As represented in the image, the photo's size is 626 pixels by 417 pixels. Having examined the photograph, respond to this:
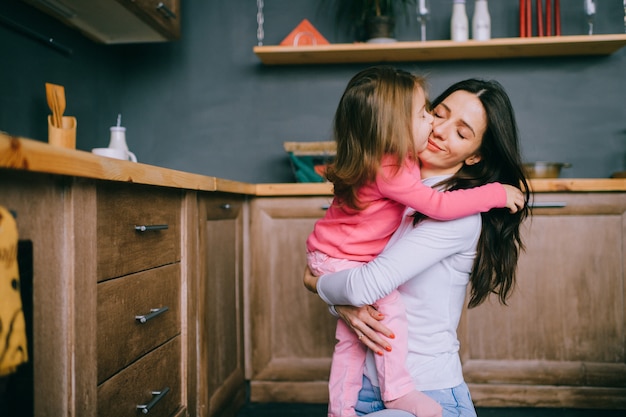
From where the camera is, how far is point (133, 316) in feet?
4.21

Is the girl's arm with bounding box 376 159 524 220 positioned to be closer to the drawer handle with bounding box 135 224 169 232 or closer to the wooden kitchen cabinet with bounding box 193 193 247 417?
the drawer handle with bounding box 135 224 169 232

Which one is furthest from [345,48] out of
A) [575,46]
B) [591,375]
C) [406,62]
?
[591,375]

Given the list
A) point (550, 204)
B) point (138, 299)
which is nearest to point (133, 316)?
point (138, 299)

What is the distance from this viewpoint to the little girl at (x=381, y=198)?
1.12 m

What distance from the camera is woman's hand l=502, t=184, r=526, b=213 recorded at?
46.4 inches

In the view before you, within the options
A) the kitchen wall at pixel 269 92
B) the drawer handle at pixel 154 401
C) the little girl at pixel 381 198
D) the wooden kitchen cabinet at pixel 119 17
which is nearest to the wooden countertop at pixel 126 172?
the little girl at pixel 381 198

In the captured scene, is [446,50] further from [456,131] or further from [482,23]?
[456,131]

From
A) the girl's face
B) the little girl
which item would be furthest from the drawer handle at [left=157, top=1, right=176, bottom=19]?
the girl's face

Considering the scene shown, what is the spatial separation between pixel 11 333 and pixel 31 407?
0.23 metres

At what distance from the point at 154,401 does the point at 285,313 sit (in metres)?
1.03

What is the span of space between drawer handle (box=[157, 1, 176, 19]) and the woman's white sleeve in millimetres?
1793

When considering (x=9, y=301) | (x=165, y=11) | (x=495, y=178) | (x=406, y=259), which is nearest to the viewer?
(x=9, y=301)

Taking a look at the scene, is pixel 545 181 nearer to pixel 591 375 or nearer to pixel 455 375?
pixel 591 375

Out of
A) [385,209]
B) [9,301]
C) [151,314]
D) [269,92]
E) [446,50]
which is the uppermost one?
[446,50]
